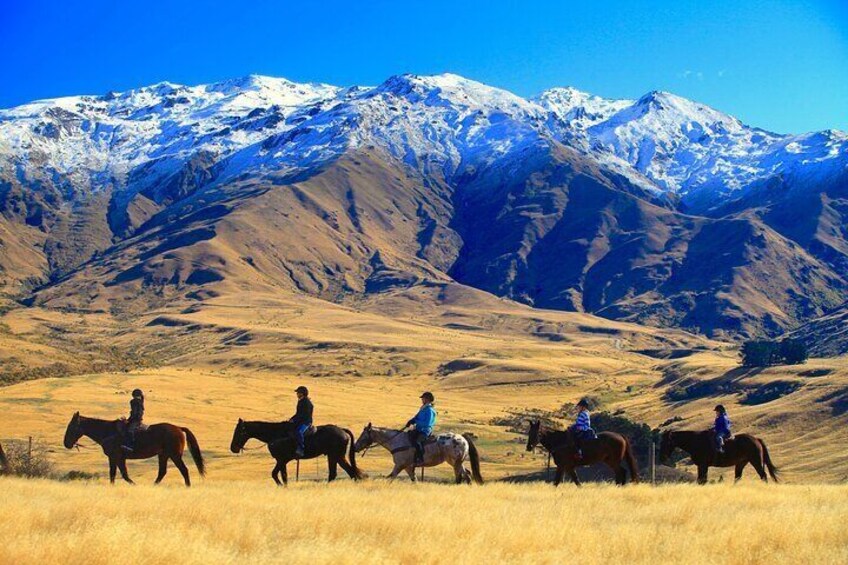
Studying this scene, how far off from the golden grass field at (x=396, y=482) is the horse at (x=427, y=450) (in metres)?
0.73

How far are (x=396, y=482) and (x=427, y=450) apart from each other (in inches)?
Answer: 49.3

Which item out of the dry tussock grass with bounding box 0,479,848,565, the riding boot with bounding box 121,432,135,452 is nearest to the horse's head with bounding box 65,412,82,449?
the riding boot with bounding box 121,432,135,452

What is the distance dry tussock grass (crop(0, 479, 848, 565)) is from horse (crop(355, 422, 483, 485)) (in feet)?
17.2

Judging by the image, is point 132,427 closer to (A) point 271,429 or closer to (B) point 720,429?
(A) point 271,429

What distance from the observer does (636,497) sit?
18766 millimetres

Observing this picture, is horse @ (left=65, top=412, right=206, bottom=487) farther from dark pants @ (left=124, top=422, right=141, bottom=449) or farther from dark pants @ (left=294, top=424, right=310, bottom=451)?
dark pants @ (left=294, top=424, right=310, bottom=451)

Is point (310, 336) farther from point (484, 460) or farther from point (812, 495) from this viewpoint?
point (812, 495)

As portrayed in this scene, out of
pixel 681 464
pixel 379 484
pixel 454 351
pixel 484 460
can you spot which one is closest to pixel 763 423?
pixel 681 464

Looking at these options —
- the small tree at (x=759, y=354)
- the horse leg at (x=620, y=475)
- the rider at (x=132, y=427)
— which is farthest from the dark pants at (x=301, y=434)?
the small tree at (x=759, y=354)

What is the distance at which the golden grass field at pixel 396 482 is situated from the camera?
11.7 m

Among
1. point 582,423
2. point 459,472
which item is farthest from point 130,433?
point 582,423

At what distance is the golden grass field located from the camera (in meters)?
11.7

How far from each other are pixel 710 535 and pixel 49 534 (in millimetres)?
9770

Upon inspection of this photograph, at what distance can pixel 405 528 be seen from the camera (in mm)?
13000
